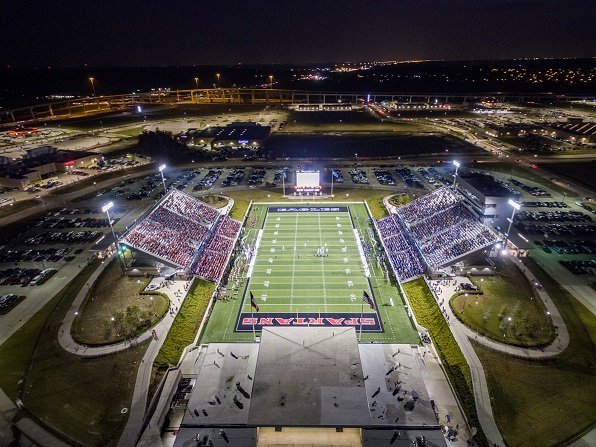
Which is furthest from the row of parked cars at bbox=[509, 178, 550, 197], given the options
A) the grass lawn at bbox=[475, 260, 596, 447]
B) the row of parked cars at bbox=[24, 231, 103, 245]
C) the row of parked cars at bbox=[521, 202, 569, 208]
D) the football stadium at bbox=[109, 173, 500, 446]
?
the row of parked cars at bbox=[24, 231, 103, 245]

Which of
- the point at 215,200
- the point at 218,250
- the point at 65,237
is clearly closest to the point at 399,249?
the point at 218,250

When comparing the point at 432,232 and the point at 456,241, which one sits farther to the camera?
the point at 432,232

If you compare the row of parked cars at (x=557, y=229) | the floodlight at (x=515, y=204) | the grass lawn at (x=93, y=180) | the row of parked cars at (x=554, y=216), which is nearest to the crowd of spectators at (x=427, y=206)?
the floodlight at (x=515, y=204)

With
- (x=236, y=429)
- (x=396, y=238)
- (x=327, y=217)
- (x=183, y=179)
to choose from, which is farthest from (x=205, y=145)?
(x=236, y=429)

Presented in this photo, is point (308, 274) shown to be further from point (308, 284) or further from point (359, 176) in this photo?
point (359, 176)

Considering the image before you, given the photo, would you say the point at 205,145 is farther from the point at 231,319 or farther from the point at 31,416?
the point at 31,416

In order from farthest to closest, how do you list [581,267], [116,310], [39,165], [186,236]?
[39,165] → [186,236] → [581,267] → [116,310]

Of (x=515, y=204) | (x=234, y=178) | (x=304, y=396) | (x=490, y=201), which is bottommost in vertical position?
(x=234, y=178)

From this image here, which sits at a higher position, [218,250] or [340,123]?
[340,123]
